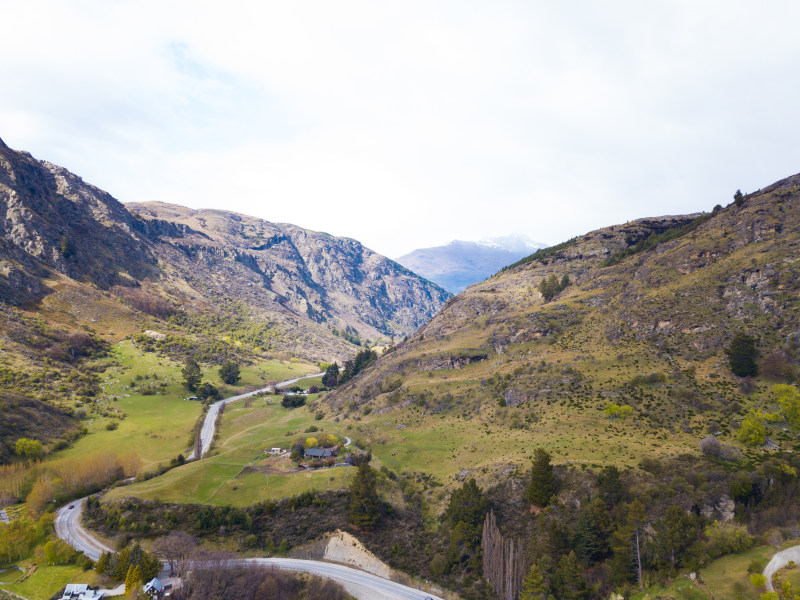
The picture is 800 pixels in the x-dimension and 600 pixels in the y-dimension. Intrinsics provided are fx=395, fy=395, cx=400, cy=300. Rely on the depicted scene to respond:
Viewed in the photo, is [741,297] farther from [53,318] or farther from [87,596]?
[53,318]

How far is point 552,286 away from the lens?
139250mm

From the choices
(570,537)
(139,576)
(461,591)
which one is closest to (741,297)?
(570,537)

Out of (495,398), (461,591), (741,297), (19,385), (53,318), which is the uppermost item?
(53,318)

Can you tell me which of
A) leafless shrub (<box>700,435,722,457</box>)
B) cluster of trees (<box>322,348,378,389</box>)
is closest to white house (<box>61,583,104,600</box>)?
leafless shrub (<box>700,435,722,457</box>)

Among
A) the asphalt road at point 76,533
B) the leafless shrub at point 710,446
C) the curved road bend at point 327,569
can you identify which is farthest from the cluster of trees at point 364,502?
the leafless shrub at point 710,446

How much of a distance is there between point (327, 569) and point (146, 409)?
96828mm

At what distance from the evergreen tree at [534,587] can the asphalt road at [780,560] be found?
22.9m

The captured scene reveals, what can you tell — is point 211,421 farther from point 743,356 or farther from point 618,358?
point 743,356

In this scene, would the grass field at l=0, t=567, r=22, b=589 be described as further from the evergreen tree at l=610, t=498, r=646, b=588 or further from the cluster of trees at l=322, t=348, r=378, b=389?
the cluster of trees at l=322, t=348, r=378, b=389

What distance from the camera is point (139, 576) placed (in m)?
52.7

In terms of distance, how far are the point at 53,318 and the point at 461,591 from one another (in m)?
182

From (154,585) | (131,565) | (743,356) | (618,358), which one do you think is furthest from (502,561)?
(743,356)

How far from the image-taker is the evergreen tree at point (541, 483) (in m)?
61.5

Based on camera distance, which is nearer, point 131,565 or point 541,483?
point 131,565
